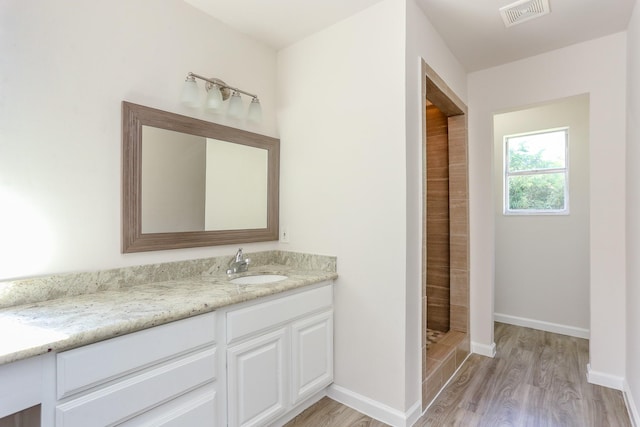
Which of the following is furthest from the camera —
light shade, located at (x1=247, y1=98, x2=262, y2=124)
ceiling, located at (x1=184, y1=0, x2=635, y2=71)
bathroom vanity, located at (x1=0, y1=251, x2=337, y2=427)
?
light shade, located at (x1=247, y1=98, x2=262, y2=124)

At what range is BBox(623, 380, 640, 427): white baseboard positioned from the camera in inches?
72.1

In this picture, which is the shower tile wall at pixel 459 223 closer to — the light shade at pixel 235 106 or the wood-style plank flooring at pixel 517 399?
the wood-style plank flooring at pixel 517 399

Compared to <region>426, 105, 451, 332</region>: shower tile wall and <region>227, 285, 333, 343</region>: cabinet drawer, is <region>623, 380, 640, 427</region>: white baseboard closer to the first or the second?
<region>426, 105, 451, 332</region>: shower tile wall

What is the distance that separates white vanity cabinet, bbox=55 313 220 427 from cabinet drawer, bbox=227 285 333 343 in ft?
0.40

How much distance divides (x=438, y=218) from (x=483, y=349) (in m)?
1.20

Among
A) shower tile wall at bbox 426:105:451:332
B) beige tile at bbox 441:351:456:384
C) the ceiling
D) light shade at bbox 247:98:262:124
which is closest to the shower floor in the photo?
shower tile wall at bbox 426:105:451:332

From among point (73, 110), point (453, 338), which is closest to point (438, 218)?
point (453, 338)

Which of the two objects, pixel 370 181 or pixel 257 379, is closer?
pixel 257 379

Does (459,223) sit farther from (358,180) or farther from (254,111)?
(254,111)

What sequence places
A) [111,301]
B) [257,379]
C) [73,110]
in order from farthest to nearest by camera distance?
[257,379]
[73,110]
[111,301]

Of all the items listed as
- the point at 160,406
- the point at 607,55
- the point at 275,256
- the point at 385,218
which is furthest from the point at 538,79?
the point at 160,406

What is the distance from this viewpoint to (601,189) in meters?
2.33

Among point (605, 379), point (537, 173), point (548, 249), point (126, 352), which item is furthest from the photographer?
point (537, 173)

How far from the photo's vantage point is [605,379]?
2305 millimetres
